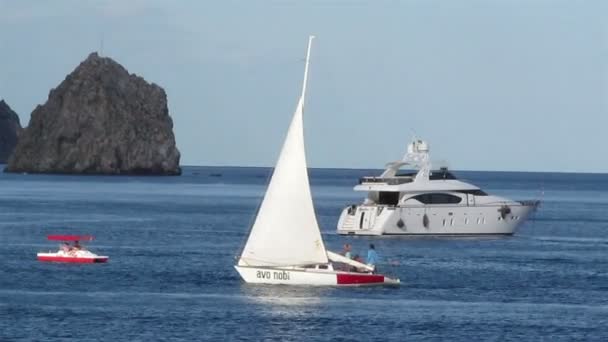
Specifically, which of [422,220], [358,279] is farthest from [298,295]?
[422,220]

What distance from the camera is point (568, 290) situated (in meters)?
71.9

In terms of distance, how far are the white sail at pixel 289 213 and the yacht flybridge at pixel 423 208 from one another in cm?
3777

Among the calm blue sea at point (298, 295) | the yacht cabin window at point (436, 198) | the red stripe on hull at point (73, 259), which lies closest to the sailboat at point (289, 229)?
the calm blue sea at point (298, 295)

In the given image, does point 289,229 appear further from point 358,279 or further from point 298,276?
point 358,279

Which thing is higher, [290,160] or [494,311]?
[290,160]

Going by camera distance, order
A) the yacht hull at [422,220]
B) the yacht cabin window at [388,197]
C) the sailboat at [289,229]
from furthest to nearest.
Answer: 1. the yacht cabin window at [388,197]
2. the yacht hull at [422,220]
3. the sailboat at [289,229]

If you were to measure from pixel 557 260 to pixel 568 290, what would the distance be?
18543mm

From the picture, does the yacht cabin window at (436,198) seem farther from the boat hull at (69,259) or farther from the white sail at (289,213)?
the white sail at (289,213)

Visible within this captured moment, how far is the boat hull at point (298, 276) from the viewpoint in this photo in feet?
219

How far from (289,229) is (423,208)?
39827 millimetres

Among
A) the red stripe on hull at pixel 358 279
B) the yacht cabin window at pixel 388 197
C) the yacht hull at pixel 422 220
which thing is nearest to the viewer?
the red stripe on hull at pixel 358 279

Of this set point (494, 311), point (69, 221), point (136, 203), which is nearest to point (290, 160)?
point (494, 311)

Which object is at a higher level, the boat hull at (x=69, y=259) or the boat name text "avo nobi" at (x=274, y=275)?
the boat name text "avo nobi" at (x=274, y=275)

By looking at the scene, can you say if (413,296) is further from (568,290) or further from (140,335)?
(140,335)
